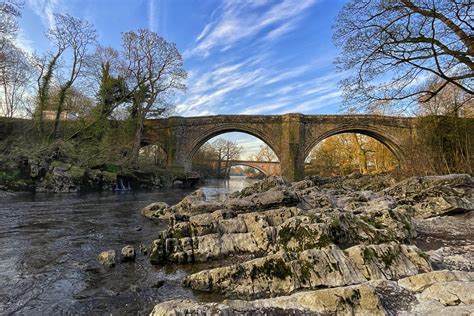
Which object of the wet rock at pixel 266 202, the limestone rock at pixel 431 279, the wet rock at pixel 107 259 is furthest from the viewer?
the wet rock at pixel 266 202

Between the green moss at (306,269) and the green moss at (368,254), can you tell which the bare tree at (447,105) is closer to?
the green moss at (368,254)

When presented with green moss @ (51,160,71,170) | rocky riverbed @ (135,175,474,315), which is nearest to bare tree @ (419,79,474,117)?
rocky riverbed @ (135,175,474,315)

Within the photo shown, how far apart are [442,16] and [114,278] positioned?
8.23 meters

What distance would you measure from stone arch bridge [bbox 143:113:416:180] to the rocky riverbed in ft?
61.2

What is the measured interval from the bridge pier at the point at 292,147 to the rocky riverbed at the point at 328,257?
18173 millimetres

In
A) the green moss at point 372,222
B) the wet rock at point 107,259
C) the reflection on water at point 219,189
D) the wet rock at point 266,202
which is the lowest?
the reflection on water at point 219,189

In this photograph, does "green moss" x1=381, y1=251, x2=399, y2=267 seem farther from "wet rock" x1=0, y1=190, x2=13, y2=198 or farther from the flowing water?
"wet rock" x1=0, y1=190, x2=13, y2=198

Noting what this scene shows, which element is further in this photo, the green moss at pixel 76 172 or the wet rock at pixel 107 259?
the green moss at pixel 76 172

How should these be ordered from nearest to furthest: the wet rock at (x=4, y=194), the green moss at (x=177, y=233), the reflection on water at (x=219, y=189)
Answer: the green moss at (x=177, y=233)
the wet rock at (x=4, y=194)
the reflection on water at (x=219, y=189)

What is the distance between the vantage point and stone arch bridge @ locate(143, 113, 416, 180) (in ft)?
87.2

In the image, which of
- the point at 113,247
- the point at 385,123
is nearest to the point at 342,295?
the point at 113,247

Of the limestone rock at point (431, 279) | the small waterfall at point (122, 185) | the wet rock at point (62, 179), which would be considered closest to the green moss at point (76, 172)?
the wet rock at point (62, 179)

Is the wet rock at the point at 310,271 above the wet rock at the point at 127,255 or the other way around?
above

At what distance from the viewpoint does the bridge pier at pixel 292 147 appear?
2634cm
